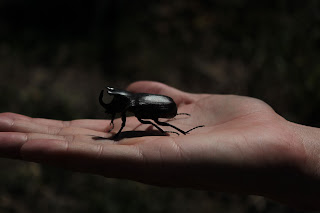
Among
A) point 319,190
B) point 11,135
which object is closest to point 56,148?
point 11,135

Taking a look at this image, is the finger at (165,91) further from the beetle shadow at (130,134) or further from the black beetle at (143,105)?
the beetle shadow at (130,134)

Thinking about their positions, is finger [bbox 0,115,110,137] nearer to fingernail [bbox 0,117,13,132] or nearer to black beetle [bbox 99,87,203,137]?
fingernail [bbox 0,117,13,132]

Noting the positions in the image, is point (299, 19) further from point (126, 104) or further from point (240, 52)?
point (126, 104)

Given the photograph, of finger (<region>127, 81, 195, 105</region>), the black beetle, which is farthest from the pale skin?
finger (<region>127, 81, 195, 105</region>)

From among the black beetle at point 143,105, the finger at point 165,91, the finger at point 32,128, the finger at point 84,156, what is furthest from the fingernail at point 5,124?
the finger at point 165,91

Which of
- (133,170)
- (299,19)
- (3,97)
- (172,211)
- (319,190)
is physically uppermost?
(299,19)

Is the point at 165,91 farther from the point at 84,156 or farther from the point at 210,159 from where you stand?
the point at 84,156
